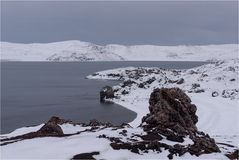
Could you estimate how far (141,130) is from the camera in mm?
27688

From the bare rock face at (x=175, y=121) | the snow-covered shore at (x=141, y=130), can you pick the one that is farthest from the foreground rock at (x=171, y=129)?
the snow-covered shore at (x=141, y=130)

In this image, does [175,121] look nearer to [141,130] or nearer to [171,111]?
[171,111]

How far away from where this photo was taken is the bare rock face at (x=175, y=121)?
24.7 meters

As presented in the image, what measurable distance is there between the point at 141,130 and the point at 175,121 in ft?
10.3

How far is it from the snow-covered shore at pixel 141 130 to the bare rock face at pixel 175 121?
65cm

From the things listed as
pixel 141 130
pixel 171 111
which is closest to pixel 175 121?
pixel 171 111

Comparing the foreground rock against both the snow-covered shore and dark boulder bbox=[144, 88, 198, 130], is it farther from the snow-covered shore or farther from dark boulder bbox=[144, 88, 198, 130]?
the snow-covered shore

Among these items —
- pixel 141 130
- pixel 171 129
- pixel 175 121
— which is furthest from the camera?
pixel 175 121

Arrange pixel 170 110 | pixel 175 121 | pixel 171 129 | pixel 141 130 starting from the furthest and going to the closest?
pixel 170 110 → pixel 175 121 → pixel 171 129 → pixel 141 130

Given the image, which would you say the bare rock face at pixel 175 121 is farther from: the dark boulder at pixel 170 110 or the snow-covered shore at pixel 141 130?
the snow-covered shore at pixel 141 130

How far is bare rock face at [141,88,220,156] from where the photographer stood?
81.0ft

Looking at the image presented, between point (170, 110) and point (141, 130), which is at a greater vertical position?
point (170, 110)

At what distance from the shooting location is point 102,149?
75.9ft

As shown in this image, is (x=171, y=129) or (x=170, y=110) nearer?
(x=171, y=129)
